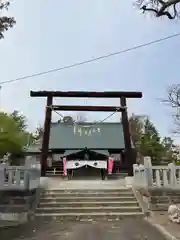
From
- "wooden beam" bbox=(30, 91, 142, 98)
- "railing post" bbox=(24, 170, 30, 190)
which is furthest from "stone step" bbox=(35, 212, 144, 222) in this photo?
"wooden beam" bbox=(30, 91, 142, 98)

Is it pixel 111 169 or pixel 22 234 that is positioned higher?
pixel 111 169

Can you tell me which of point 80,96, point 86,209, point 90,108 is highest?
point 80,96

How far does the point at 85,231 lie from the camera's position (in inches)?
356

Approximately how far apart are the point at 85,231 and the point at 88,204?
3543 mm

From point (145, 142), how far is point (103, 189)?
27377 millimetres

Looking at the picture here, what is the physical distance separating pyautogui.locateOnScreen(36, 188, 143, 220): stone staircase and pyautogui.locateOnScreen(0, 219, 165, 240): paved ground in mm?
780

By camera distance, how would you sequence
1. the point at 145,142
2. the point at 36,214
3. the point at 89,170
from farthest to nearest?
the point at 145,142 → the point at 89,170 → the point at 36,214

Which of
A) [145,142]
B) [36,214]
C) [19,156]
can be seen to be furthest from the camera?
[145,142]

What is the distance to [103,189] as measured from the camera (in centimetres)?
1434

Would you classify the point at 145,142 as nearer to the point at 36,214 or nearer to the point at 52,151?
the point at 52,151

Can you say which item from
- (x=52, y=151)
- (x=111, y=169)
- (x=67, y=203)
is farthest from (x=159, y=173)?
(x=52, y=151)

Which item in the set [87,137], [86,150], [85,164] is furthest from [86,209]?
[87,137]

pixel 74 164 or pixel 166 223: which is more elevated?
pixel 74 164

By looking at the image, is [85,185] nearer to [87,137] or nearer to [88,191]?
[88,191]
